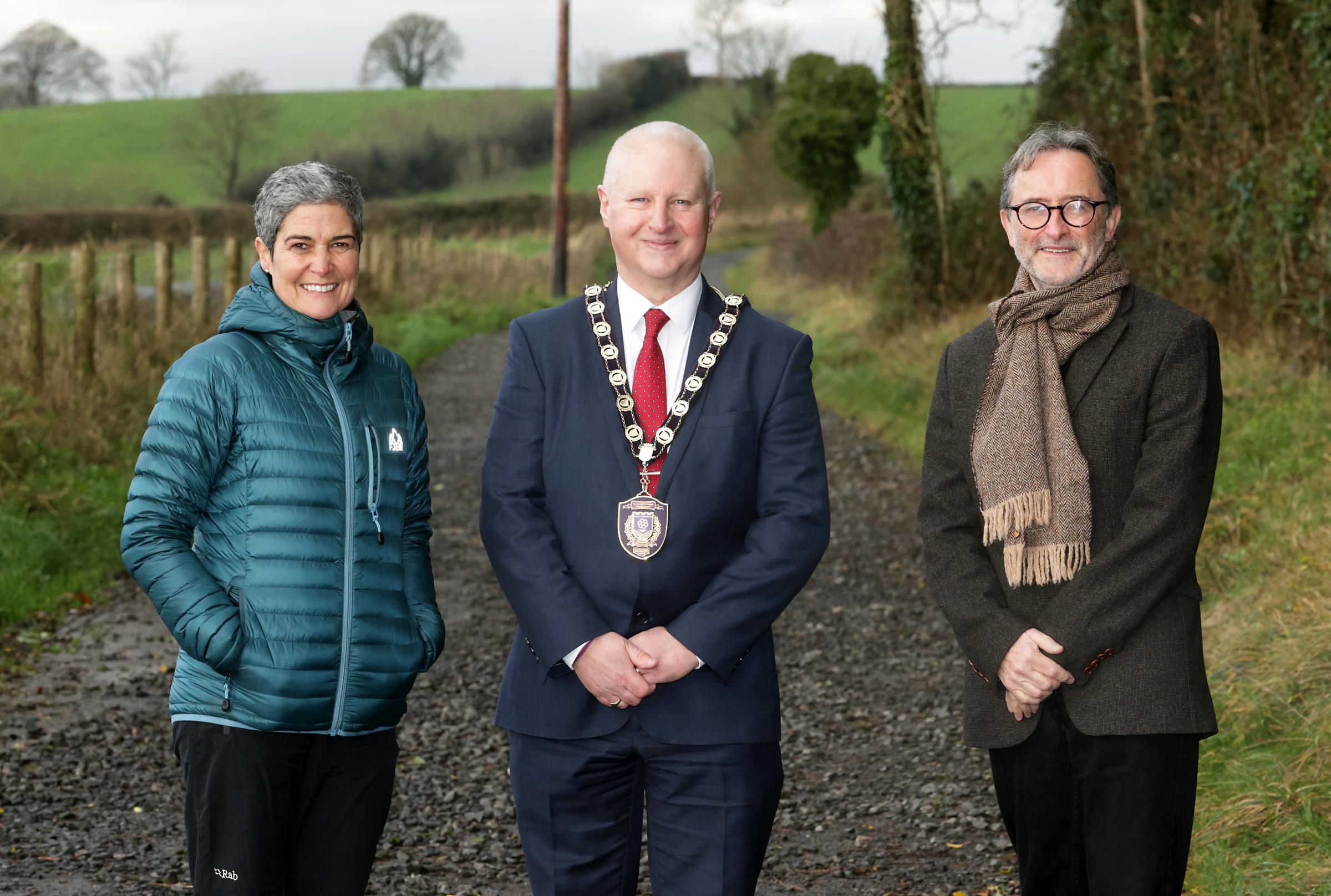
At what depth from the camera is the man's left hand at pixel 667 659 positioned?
2.89 meters

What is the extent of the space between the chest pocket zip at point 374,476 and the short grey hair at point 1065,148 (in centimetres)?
142

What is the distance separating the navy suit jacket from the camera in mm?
2932

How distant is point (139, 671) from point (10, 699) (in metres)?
0.59

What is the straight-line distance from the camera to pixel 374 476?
3.06 meters

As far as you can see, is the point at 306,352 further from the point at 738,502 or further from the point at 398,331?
the point at 398,331

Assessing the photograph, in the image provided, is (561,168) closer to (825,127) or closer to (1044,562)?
(825,127)

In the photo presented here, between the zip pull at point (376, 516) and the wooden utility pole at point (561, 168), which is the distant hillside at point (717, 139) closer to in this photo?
the wooden utility pole at point (561, 168)

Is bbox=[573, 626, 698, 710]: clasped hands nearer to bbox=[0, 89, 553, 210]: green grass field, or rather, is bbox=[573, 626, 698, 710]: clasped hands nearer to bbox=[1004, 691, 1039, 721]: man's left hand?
bbox=[1004, 691, 1039, 721]: man's left hand

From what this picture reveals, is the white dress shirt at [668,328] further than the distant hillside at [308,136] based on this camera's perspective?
No

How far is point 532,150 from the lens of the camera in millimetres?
61969

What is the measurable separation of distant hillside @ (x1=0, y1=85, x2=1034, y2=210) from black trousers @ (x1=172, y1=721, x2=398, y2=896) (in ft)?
154

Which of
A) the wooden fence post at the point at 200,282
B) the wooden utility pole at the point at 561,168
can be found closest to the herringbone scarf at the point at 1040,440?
the wooden fence post at the point at 200,282

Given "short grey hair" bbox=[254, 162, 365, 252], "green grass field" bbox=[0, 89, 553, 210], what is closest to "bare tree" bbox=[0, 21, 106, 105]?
"green grass field" bbox=[0, 89, 553, 210]

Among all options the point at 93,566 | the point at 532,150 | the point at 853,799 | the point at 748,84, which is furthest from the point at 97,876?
the point at 532,150
